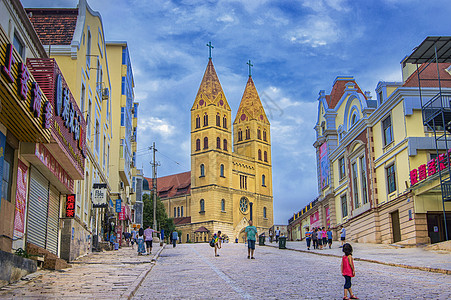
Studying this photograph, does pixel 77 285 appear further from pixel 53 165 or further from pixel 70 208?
pixel 70 208

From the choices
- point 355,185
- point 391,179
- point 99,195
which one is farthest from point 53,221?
point 355,185

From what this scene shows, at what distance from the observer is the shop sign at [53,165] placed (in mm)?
16242

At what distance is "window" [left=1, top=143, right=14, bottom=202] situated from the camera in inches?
554

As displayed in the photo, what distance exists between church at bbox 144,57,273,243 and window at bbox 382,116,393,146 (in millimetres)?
60902

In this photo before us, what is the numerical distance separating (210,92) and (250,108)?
13801 millimetres

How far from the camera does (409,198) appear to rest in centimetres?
2920

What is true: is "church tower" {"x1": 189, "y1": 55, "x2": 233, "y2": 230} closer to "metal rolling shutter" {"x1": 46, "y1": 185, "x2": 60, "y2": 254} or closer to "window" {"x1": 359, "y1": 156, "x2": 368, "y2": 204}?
"window" {"x1": 359, "y1": 156, "x2": 368, "y2": 204}

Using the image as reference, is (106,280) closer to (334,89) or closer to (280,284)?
(280,284)

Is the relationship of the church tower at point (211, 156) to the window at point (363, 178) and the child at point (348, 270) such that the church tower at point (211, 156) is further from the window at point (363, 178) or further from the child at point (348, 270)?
the child at point (348, 270)

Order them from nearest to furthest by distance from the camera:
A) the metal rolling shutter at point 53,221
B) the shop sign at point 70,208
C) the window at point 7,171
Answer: the window at point 7,171 → the metal rolling shutter at point 53,221 → the shop sign at point 70,208

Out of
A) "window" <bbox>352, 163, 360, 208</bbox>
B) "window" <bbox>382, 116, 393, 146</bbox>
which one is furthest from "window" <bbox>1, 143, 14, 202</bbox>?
"window" <bbox>352, 163, 360, 208</bbox>

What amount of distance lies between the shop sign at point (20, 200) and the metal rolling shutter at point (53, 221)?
10.3 feet

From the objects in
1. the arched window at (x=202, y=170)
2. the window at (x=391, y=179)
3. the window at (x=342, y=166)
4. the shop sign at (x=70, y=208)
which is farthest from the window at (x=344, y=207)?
the arched window at (x=202, y=170)

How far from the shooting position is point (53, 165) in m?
17.9
